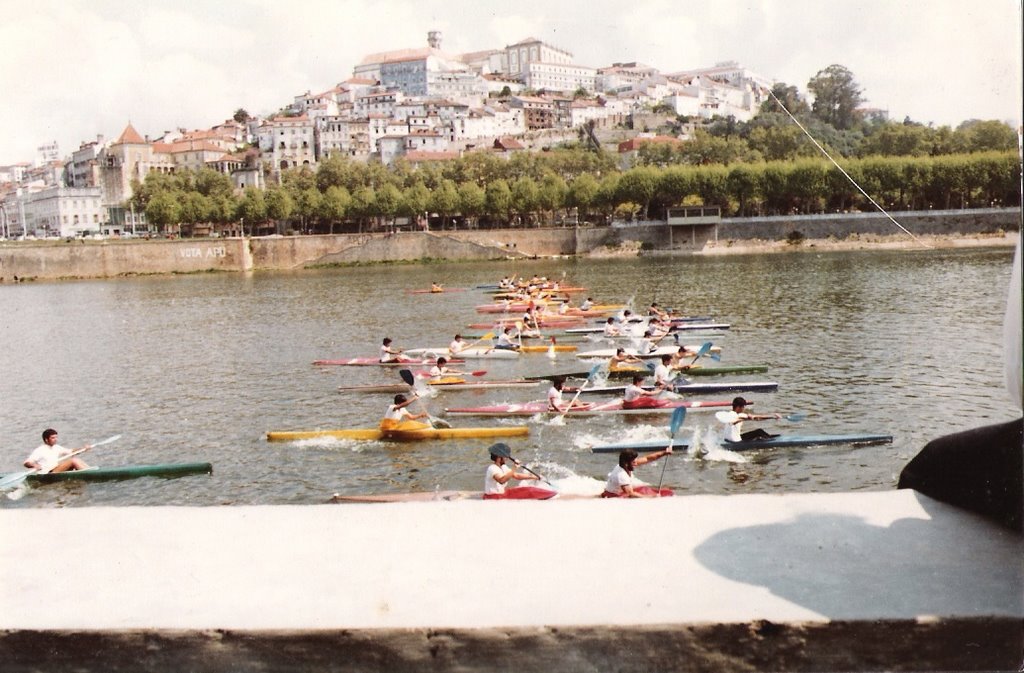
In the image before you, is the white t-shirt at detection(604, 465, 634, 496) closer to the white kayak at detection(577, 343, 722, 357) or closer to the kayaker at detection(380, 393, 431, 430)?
the kayaker at detection(380, 393, 431, 430)

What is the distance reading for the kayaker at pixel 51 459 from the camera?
48.0ft

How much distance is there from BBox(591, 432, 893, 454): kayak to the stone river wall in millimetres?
68028

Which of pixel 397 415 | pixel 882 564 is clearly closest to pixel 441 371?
pixel 397 415

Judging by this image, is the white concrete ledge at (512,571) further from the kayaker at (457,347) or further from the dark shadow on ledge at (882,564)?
the kayaker at (457,347)

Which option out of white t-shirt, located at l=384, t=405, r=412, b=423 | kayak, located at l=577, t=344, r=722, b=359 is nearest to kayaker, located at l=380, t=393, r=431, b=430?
white t-shirt, located at l=384, t=405, r=412, b=423

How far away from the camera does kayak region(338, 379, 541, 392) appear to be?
2141cm

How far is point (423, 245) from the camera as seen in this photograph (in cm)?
8738

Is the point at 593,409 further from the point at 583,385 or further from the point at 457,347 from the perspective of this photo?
the point at 457,347

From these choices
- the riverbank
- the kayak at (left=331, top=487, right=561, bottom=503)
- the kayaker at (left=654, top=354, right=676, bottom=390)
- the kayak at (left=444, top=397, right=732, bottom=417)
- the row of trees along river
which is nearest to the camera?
the kayak at (left=331, top=487, right=561, bottom=503)

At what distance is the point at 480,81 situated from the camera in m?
179

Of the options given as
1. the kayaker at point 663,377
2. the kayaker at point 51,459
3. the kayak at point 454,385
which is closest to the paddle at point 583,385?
the kayaker at point 663,377

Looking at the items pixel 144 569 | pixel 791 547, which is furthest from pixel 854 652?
pixel 144 569

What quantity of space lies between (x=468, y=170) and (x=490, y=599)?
102 metres

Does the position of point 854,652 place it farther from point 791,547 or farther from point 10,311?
point 10,311
